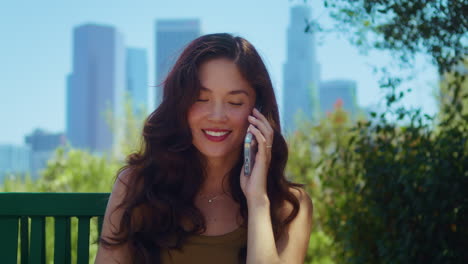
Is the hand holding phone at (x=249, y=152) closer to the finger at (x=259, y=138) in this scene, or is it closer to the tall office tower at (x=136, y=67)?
the finger at (x=259, y=138)

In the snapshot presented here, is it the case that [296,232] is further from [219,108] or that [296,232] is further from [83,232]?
[83,232]

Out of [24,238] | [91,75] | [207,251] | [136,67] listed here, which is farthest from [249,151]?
[136,67]

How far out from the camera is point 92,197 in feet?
8.51

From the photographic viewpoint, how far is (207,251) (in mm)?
2381

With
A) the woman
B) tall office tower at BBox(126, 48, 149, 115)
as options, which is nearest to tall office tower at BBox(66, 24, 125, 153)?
tall office tower at BBox(126, 48, 149, 115)

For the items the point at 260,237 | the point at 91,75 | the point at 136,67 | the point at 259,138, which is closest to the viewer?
the point at 260,237

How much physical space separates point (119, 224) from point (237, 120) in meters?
0.68

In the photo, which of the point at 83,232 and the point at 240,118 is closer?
the point at 240,118

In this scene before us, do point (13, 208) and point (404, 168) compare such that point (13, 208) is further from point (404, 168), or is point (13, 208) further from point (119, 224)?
point (404, 168)

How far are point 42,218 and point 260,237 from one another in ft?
3.53

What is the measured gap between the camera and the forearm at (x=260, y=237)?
7.19ft

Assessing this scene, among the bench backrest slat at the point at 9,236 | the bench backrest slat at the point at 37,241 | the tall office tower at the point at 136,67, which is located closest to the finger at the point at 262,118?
the bench backrest slat at the point at 37,241

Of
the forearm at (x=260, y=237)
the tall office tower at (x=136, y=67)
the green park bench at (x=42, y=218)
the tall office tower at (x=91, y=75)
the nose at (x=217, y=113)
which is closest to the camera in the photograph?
the forearm at (x=260, y=237)

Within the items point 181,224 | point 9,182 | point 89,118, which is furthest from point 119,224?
point 89,118
